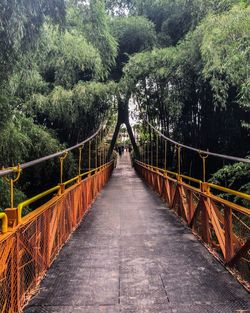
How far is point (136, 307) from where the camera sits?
89.4 inches

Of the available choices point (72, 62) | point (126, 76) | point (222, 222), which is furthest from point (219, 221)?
point (126, 76)

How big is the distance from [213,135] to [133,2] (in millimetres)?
7331

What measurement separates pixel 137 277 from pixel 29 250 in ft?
2.72

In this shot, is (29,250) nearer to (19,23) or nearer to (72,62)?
(19,23)

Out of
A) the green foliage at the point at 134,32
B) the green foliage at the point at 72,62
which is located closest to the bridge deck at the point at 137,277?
the green foliage at the point at 72,62

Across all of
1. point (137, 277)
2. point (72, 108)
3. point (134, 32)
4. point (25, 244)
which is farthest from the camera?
point (134, 32)

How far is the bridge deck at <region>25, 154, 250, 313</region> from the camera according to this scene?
231 centimetres

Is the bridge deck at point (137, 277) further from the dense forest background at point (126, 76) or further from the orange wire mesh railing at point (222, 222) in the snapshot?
the dense forest background at point (126, 76)

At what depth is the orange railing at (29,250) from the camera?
2023 millimetres

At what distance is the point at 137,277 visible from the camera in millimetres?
2801

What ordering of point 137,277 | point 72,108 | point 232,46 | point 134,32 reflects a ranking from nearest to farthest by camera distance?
1. point 137,277
2. point 232,46
3. point 72,108
4. point 134,32

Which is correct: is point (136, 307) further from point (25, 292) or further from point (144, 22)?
point (144, 22)

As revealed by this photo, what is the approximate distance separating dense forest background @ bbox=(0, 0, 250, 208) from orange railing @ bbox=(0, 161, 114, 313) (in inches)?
68.7

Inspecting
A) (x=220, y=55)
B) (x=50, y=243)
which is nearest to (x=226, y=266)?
(x=50, y=243)
